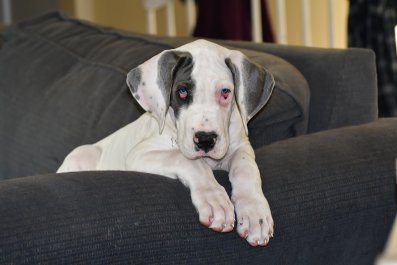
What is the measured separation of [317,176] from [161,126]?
0.38 meters

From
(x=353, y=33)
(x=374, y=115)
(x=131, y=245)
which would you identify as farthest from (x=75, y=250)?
(x=353, y=33)

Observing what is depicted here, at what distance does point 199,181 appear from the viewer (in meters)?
1.60

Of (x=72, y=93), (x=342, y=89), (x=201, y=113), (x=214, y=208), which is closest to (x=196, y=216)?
(x=214, y=208)

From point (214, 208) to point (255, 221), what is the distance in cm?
8

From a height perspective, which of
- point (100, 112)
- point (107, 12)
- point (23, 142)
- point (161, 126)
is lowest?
point (107, 12)

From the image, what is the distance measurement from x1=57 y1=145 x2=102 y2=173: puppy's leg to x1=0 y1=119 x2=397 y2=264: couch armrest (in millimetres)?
544

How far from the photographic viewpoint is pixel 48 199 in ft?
4.71

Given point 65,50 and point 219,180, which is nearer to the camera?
point 219,180

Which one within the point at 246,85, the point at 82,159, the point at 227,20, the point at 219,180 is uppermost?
the point at 246,85

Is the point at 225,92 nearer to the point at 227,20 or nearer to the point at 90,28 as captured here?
the point at 90,28

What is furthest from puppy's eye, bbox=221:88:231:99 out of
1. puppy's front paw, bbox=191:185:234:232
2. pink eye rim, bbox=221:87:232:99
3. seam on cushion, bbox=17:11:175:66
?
seam on cushion, bbox=17:11:175:66

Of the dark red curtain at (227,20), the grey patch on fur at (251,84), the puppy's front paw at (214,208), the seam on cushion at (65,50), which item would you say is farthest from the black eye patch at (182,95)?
the dark red curtain at (227,20)

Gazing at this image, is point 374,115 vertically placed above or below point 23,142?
above

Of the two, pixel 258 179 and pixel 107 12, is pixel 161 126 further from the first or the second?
pixel 107 12
